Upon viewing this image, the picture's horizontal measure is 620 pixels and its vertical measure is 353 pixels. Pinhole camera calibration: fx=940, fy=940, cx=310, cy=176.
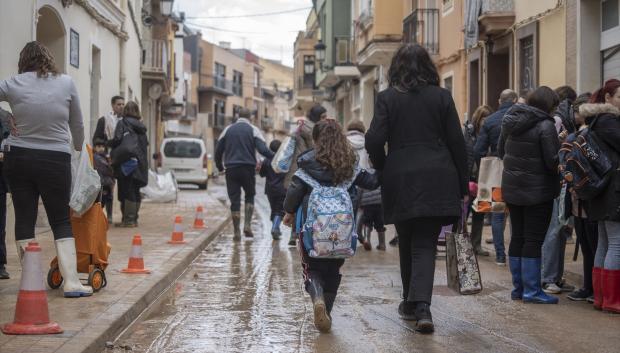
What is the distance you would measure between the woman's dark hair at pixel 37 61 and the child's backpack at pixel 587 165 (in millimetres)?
4095

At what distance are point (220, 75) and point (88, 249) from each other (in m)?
80.4

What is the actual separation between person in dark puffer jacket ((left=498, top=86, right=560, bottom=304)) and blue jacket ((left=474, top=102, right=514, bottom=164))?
2738mm

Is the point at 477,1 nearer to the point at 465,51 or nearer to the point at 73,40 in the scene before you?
the point at 465,51

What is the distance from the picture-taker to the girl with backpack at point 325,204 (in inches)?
259

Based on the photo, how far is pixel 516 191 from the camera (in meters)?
7.79

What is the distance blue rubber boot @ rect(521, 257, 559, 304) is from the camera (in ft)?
25.6

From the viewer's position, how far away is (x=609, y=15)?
13.8 meters

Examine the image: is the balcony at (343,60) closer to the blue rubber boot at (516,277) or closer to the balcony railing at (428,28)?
the balcony railing at (428,28)

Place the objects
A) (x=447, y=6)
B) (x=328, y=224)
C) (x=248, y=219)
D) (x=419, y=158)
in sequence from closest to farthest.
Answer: (x=419, y=158), (x=328, y=224), (x=248, y=219), (x=447, y=6)

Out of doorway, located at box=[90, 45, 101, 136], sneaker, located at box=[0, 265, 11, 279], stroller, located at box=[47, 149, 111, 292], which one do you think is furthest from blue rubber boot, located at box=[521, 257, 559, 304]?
doorway, located at box=[90, 45, 101, 136]

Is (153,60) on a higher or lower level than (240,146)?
higher

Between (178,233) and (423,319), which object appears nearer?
(423,319)

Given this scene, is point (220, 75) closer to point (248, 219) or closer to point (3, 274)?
point (248, 219)

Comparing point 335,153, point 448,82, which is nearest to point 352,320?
point 335,153
